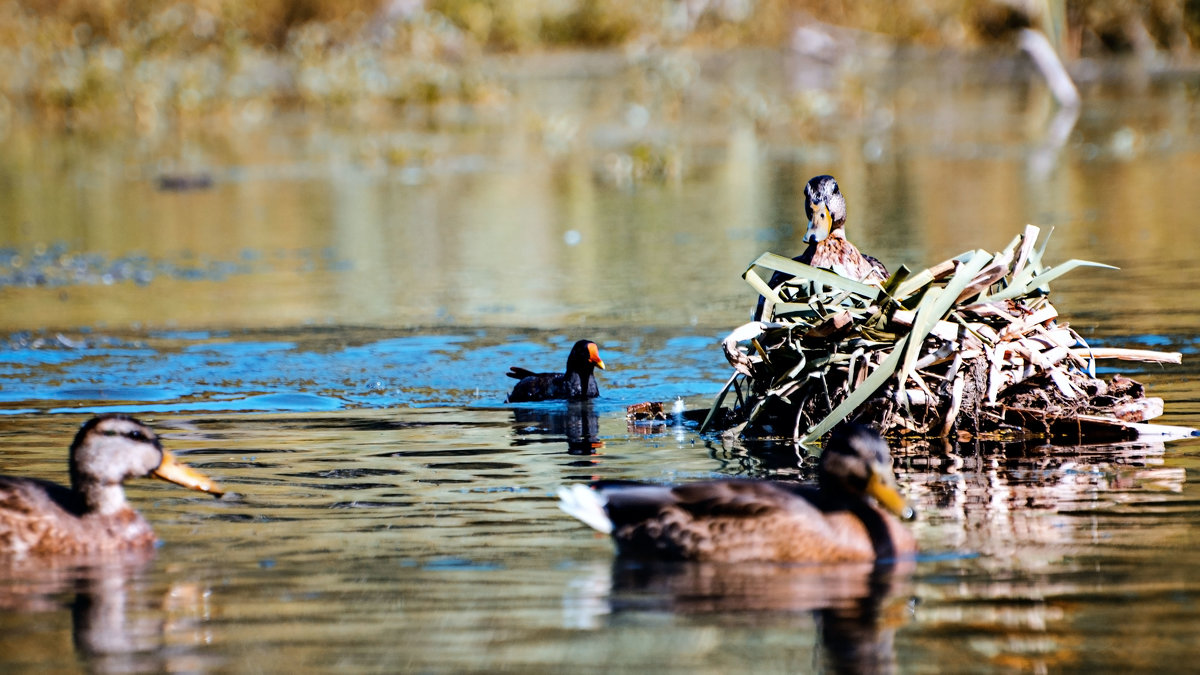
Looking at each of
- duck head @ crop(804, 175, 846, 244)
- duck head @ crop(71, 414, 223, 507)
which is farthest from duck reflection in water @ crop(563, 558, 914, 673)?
duck head @ crop(804, 175, 846, 244)

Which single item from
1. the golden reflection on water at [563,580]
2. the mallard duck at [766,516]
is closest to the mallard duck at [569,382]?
the golden reflection on water at [563,580]

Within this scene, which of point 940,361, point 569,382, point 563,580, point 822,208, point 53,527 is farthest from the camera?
point 569,382

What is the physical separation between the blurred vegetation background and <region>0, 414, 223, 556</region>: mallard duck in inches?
1018

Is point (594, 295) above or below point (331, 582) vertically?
above

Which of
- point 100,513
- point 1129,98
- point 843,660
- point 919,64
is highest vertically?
point 919,64

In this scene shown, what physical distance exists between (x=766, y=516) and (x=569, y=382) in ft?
12.9

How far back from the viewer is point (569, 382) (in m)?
10.1

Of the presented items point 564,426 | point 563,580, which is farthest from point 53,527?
point 564,426

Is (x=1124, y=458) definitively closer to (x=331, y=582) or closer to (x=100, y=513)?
(x=331, y=582)

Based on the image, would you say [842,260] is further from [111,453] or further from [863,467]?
[111,453]

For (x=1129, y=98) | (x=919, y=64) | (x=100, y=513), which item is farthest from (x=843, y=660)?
(x=919, y=64)

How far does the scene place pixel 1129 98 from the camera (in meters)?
32.1

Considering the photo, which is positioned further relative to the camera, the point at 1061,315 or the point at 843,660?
the point at 1061,315

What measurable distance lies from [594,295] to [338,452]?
19.1ft
